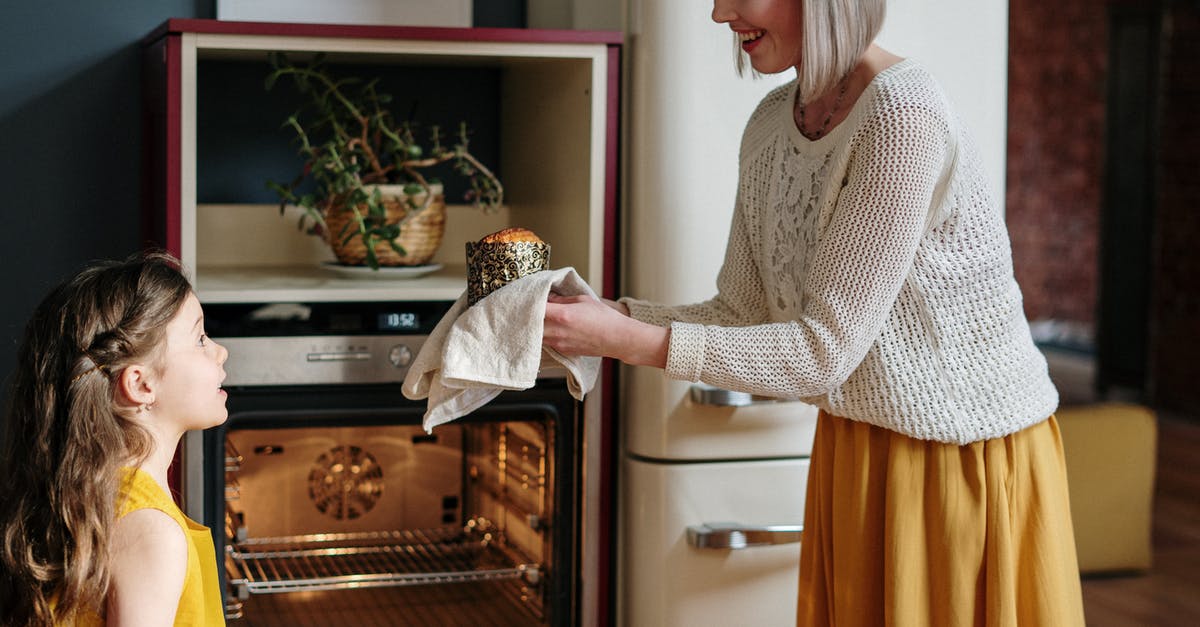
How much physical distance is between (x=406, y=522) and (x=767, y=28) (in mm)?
1193

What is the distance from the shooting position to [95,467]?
123cm

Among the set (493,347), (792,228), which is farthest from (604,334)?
(792,228)

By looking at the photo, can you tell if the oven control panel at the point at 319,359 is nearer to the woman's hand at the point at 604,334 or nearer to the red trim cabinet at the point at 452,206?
the red trim cabinet at the point at 452,206

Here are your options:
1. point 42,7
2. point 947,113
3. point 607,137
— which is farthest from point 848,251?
point 42,7

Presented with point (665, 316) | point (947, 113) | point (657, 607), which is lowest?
point (657, 607)

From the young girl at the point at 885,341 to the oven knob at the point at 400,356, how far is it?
466 mm

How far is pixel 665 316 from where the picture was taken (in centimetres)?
161

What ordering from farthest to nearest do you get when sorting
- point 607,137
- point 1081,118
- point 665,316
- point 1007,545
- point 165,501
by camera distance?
point 1081,118 → point 607,137 → point 665,316 → point 1007,545 → point 165,501

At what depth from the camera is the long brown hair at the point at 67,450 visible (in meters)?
1.21

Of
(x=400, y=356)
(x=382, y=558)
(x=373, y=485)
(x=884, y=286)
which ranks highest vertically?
(x=884, y=286)

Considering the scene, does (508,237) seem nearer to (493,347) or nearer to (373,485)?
(493,347)

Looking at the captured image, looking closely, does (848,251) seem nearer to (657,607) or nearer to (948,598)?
(948,598)

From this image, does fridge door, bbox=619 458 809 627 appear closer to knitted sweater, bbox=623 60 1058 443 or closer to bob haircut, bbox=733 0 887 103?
knitted sweater, bbox=623 60 1058 443

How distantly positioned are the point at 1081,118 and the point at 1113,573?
14.0 feet
